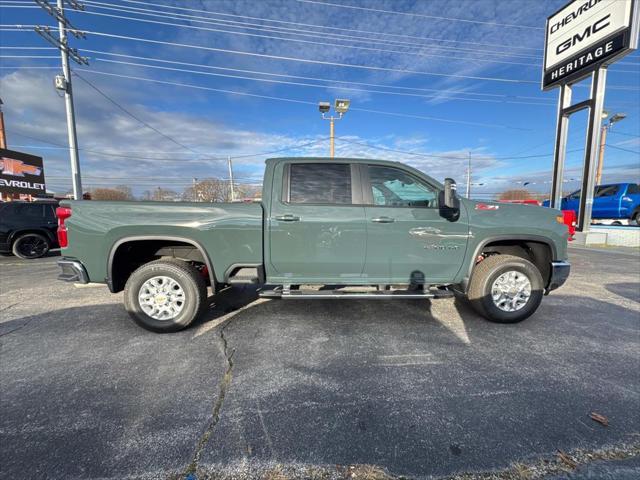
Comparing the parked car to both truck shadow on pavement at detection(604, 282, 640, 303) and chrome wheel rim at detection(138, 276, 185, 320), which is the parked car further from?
chrome wheel rim at detection(138, 276, 185, 320)

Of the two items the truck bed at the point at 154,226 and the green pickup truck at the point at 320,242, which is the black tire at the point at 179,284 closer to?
the green pickup truck at the point at 320,242

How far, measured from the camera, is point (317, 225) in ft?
11.6

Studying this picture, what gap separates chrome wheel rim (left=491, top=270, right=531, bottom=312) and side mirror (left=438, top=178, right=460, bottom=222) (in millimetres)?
1038

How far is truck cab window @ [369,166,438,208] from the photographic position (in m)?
3.73

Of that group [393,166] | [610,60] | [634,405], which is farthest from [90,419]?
[610,60]

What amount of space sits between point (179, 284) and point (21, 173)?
79.7ft

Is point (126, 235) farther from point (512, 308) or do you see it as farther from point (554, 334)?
point (554, 334)

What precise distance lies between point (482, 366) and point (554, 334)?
4.86 feet

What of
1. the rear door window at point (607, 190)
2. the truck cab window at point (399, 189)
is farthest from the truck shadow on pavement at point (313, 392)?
the rear door window at point (607, 190)

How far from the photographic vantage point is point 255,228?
3.49 metres

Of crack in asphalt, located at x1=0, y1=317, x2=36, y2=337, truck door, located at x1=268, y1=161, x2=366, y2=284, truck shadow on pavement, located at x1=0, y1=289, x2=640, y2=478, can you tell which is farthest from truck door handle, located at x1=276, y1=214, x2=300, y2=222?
crack in asphalt, located at x1=0, y1=317, x2=36, y2=337

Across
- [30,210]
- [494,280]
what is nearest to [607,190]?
[494,280]

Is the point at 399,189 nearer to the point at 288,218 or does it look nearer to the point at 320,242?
the point at 320,242

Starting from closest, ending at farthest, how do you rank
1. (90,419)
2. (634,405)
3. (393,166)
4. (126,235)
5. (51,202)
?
(90,419), (634,405), (126,235), (393,166), (51,202)
